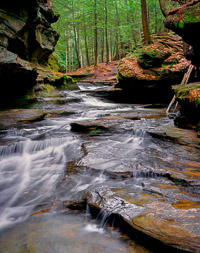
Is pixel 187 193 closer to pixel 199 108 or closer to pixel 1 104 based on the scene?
pixel 199 108

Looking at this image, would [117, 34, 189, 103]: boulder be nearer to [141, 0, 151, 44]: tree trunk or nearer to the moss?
[141, 0, 151, 44]: tree trunk

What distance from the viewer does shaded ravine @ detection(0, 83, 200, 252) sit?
2.43m

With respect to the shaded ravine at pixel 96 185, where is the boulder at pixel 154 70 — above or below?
above

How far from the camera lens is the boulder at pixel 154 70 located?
11.8 meters

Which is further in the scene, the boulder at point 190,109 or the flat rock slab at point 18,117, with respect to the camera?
the flat rock slab at point 18,117

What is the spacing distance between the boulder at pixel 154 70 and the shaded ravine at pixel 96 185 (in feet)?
18.1

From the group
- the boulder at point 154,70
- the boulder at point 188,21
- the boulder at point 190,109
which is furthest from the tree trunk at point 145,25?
the boulder at point 190,109

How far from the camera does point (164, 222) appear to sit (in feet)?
7.73

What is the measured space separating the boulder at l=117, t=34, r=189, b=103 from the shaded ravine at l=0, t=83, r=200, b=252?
5.51 metres

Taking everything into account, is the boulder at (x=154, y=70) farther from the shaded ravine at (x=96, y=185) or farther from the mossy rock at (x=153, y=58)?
the shaded ravine at (x=96, y=185)

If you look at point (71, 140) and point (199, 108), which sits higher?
point (199, 108)

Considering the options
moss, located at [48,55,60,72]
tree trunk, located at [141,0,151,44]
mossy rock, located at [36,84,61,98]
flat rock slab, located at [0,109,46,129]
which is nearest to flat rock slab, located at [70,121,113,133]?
flat rock slab, located at [0,109,46,129]

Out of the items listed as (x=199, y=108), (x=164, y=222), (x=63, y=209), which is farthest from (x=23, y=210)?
(x=199, y=108)

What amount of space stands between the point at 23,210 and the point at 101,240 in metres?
1.83
